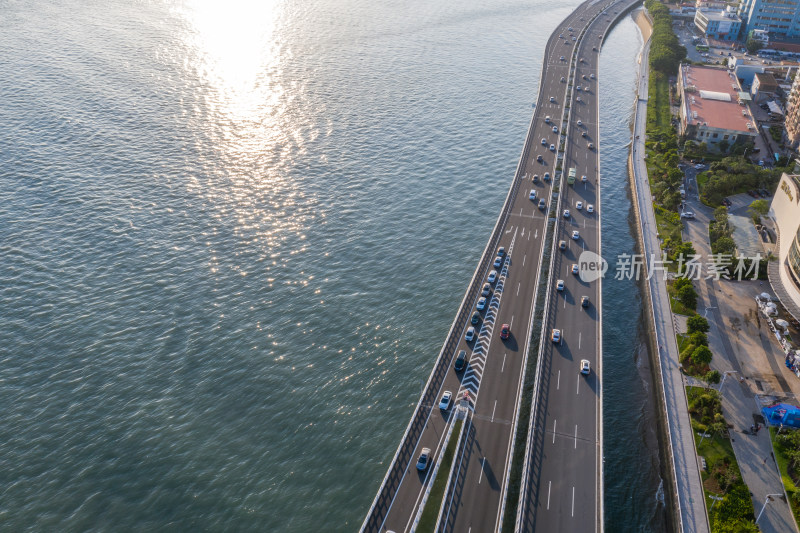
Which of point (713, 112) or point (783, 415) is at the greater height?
point (713, 112)

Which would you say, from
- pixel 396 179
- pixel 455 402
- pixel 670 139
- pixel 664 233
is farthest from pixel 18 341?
pixel 670 139

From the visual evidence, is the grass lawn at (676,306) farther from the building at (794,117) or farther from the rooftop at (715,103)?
the building at (794,117)

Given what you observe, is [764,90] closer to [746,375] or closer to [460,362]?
[746,375]

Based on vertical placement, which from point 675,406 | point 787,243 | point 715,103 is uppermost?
point 715,103

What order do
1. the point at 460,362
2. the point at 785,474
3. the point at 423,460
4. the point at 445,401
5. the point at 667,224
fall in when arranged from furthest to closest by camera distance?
1. the point at 667,224
2. the point at 460,362
3. the point at 445,401
4. the point at 785,474
5. the point at 423,460

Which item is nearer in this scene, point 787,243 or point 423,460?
point 423,460

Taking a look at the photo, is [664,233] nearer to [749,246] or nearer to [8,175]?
[749,246]

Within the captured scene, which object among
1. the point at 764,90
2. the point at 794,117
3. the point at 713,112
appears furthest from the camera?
the point at 764,90

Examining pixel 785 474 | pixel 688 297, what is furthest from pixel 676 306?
pixel 785 474

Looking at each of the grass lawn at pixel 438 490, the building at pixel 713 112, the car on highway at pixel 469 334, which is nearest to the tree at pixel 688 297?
the car on highway at pixel 469 334
